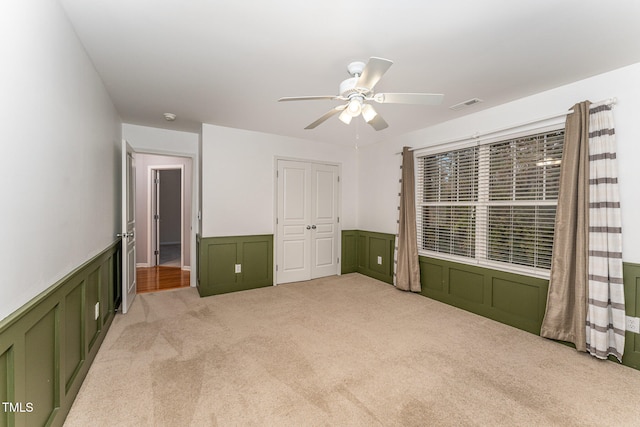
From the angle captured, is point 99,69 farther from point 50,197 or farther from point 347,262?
point 347,262

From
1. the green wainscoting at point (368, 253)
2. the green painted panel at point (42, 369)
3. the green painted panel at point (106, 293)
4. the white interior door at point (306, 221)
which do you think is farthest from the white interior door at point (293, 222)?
the green painted panel at point (42, 369)

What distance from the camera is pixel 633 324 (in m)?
2.32

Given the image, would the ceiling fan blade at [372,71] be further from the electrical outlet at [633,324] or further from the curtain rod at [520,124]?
the electrical outlet at [633,324]

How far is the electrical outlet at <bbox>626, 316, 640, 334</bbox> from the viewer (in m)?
2.30

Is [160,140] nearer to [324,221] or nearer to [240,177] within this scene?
[240,177]

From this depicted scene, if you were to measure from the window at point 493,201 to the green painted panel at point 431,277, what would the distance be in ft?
0.62

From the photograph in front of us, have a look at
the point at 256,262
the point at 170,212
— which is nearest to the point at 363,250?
the point at 256,262

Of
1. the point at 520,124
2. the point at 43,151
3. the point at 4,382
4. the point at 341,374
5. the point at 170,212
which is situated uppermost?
the point at 520,124

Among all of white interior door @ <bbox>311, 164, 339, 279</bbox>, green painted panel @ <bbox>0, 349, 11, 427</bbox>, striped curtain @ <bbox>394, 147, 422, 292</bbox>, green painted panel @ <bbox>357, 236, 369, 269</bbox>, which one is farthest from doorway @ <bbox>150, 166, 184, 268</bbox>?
green painted panel @ <bbox>0, 349, 11, 427</bbox>

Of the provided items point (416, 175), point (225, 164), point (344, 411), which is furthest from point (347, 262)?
point (344, 411)

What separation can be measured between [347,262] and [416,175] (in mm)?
2135

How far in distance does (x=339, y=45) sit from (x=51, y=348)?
2.59m

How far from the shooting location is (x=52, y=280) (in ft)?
5.17

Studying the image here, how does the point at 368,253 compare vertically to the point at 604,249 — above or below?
below
